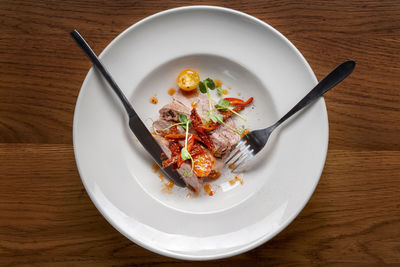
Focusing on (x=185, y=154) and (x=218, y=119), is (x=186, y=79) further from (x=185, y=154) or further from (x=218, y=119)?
(x=185, y=154)

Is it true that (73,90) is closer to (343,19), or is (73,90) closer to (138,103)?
(138,103)

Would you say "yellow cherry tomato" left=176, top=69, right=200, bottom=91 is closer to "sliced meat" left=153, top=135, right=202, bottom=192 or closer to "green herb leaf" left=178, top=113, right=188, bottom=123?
"green herb leaf" left=178, top=113, right=188, bottom=123

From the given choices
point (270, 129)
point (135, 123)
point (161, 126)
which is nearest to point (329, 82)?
point (270, 129)

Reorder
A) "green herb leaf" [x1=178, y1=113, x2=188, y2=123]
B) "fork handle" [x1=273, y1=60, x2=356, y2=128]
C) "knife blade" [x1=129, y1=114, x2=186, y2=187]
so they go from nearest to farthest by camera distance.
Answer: "fork handle" [x1=273, y1=60, x2=356, y2=128]
"knife blade" [x1=129, y1=114, x2=186, y2=187]
"green herb leaf" [x1=178, y1=113, x2=188, y2=123]

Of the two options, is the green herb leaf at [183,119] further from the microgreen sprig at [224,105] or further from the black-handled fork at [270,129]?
the black-handled fork at [270,129]

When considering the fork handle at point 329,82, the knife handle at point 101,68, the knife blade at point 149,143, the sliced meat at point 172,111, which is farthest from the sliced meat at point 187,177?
the fork handle at point 329,82

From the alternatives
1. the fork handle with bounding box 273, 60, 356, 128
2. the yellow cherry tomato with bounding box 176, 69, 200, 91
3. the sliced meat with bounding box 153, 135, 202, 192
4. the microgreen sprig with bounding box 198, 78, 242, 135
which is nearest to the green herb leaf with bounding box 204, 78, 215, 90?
the microgreen sprig with bounding box 198, 78, 242, 135

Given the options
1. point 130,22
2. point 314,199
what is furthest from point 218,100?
point 314,199
